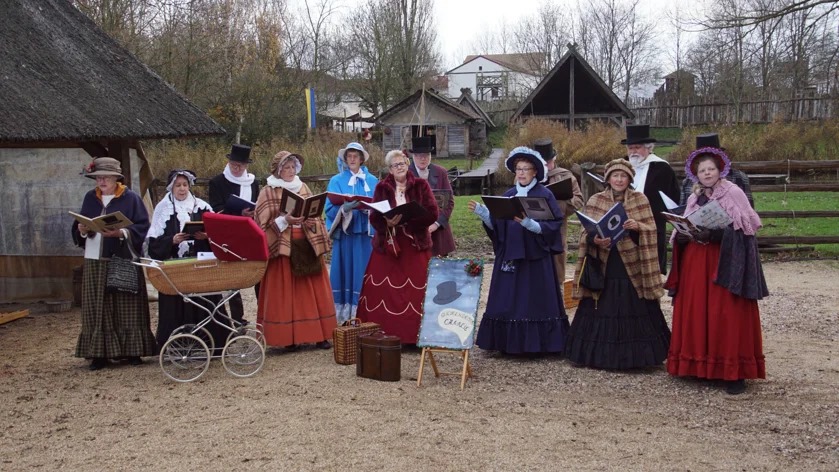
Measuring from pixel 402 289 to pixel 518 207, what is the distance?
1420 millimetres

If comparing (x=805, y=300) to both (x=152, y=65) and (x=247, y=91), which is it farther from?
(x=247, y=91)

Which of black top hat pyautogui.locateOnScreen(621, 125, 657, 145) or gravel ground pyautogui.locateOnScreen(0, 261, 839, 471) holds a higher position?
black top hat pyautogui.locateOnScreen(621, 125, 657, 145)

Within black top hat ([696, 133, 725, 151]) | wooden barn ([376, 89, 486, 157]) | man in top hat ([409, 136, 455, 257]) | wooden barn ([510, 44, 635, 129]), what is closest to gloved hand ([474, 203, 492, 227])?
man in top hat ([409, 136, 455, 257])

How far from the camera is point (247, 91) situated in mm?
26375

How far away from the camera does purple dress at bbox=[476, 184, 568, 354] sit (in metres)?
7.25

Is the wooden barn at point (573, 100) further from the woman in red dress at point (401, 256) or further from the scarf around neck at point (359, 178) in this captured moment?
the woman in red dress at point (401, 256)

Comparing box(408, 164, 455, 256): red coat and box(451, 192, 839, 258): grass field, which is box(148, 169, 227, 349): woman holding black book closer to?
box(408, 164, 455, 256): red coat

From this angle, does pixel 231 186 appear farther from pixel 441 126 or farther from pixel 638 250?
pixel 441 126

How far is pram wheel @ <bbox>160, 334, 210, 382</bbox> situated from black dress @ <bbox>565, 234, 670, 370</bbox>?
317 cm

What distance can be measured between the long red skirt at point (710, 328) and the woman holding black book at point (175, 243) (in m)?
3.94

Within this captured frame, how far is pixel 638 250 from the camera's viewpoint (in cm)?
676

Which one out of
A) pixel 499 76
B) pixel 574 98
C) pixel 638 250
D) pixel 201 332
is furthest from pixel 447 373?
pixel 499 76

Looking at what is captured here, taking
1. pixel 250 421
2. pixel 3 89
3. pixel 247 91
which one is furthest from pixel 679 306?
pixel 247 91

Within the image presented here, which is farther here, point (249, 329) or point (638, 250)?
point (249, 329)
